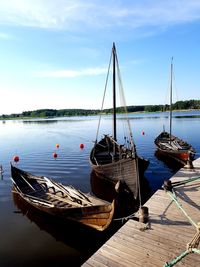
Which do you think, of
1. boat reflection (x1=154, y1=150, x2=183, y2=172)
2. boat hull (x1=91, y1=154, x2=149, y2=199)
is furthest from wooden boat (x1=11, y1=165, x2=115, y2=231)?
boat reflection (x1=154, y1=150, x2=183, y2=172)

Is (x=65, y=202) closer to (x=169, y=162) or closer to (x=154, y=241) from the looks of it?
(x=154, y=241)

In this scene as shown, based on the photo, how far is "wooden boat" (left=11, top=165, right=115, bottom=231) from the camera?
40.1 feet

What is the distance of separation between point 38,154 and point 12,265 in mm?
29516

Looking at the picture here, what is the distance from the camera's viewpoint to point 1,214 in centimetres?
1712

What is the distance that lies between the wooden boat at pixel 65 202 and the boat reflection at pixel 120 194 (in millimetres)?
3116

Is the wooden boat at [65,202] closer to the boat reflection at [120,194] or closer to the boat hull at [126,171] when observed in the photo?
the boat reflection at [120,194]

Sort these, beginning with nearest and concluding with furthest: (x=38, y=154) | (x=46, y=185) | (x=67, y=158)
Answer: (x=46, y=185) → (x=67, y=158) → (x=38, y=154)

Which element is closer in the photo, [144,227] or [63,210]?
[144,227]

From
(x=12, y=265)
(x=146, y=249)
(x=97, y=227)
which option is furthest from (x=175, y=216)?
(x=12, y=265)

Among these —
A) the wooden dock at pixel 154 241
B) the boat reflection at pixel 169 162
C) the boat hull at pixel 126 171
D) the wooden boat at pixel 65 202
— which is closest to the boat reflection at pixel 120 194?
the boat hull at pixel 126 171

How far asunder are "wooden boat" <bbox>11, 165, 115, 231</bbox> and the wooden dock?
7.01 feet

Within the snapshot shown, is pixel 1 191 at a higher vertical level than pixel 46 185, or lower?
lower

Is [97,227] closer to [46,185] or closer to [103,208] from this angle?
[103,208]

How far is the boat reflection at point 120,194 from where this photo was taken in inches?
671
